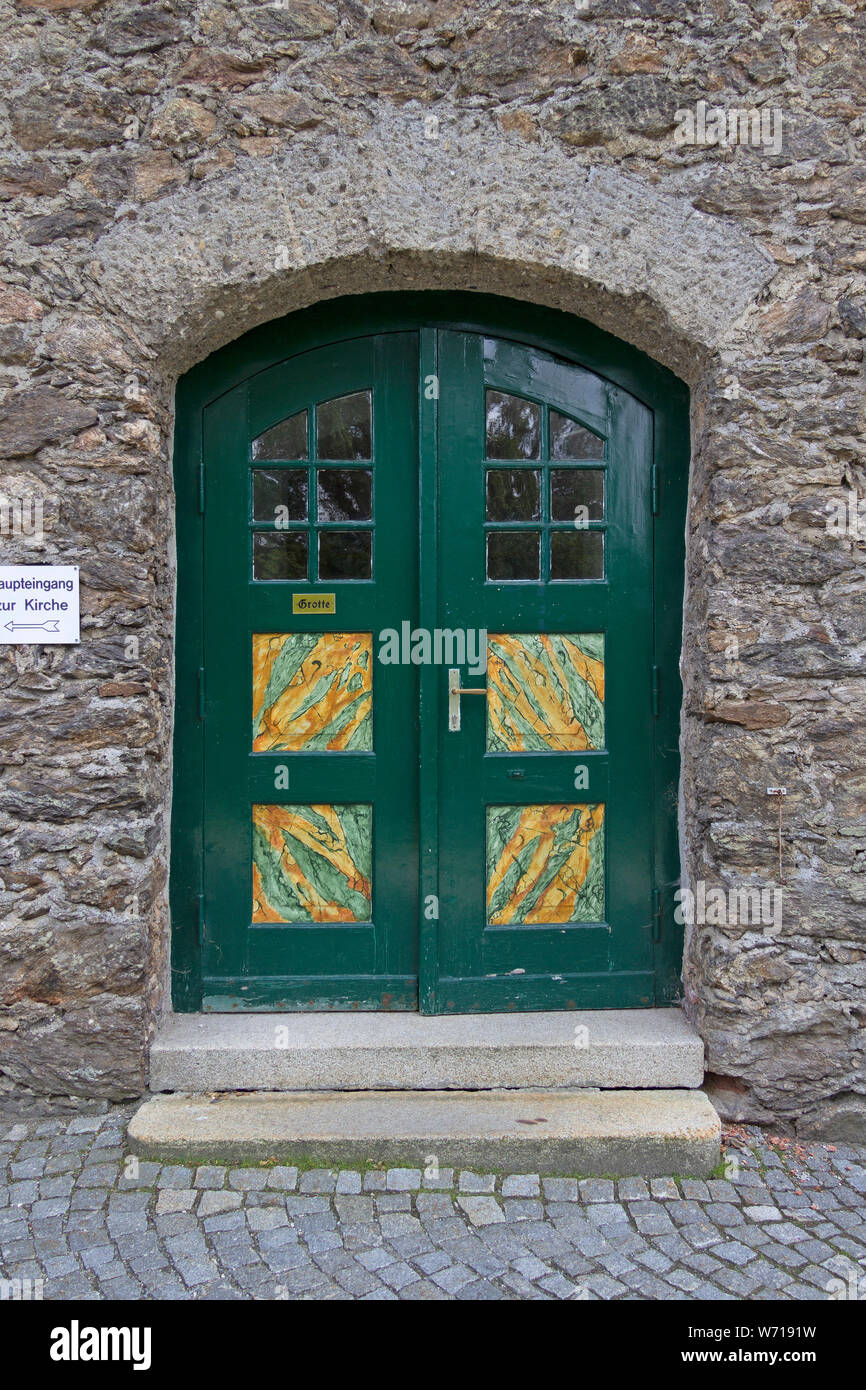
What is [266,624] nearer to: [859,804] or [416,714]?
[416,714]

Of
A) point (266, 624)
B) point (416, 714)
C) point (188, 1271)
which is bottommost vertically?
point (188, 1271)

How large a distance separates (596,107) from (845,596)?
71.5 inches

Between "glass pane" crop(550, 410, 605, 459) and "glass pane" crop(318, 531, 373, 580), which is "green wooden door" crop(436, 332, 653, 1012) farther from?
"glass pane" crop(318, 531, 373, 580)

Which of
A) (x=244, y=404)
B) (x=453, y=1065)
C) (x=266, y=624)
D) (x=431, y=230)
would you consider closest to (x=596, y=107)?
(x=431, y=230)

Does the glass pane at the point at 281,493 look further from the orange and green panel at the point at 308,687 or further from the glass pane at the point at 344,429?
the orange and green panel at the point at 308,687

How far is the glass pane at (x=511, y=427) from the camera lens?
3.07 meters

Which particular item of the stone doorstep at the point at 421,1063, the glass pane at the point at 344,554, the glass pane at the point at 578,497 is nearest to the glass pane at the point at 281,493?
the glass pane at the point at 344,554

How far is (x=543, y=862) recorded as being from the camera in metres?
3.09

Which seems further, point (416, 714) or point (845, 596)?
point (416, 714)

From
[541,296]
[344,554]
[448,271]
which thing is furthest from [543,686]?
[448,271]

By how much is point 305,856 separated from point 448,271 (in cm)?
215

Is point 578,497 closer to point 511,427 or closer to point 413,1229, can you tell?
point 511,427

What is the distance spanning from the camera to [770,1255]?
7.34 ft

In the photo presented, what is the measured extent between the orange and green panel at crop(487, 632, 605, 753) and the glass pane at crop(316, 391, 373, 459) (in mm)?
860
